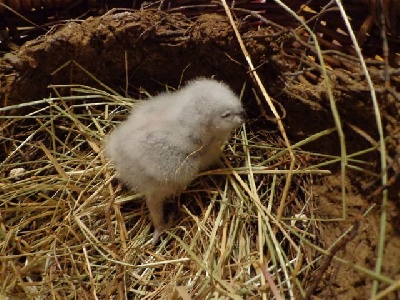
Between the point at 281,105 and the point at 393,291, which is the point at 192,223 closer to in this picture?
the point at 281,105

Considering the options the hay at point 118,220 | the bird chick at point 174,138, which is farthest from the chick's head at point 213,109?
the hay at point 118,220

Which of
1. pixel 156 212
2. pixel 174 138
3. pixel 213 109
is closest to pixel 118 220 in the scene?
pixel 156 212

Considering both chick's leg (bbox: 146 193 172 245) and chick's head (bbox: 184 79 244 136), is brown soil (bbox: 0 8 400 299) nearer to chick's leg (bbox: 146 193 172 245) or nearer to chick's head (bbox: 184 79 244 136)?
chick's head (bbox: 184 79 244 136)

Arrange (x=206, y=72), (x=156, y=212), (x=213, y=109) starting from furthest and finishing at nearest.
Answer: (x=206, y=72), (x=156, y=212), (x=213, y=109)

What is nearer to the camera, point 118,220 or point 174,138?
point 174,138

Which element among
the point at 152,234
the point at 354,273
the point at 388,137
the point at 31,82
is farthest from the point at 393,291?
the point at 31,82

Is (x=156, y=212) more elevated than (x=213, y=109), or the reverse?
(x=213, y=109)

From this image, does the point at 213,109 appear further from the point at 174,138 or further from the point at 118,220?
the point at 118,220
